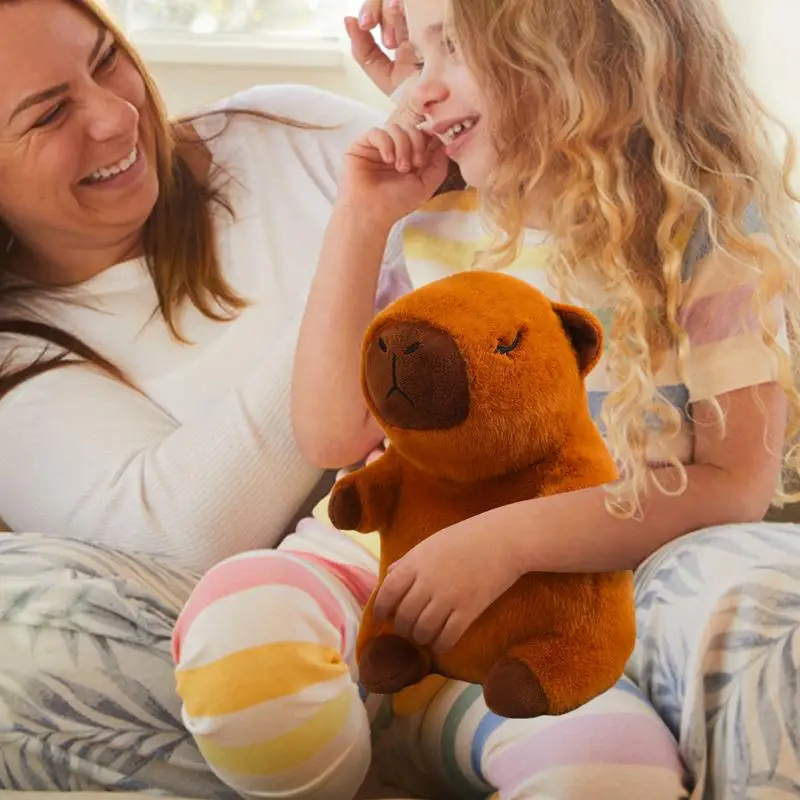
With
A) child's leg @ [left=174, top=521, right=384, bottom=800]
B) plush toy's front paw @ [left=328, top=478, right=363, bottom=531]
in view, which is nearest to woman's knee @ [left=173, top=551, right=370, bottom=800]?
child's leg @ [left=174, top=521, right=384, bottom=800]

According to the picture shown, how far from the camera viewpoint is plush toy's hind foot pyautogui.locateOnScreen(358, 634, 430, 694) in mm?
360

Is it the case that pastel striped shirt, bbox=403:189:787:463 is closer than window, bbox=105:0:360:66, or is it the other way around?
pastel striped shirt, bbox=403:189:787:463

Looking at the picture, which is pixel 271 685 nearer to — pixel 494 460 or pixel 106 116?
pixel 494 460

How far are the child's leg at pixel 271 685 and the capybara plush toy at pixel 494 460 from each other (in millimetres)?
78

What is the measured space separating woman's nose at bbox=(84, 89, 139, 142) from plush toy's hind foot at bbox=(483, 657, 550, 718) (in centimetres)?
42

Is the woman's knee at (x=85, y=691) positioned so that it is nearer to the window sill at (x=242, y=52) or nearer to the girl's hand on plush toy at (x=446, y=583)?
the girl's hand on plush toy at (x=446, y=583)

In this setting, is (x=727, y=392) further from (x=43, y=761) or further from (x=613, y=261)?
(x=43, y=761)

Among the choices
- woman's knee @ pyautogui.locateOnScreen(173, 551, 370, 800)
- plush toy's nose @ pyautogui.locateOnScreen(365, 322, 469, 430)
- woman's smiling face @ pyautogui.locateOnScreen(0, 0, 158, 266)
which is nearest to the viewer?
plush toy's nose @ pyautogui.locateOnScreen(365, 322, 469, 430)

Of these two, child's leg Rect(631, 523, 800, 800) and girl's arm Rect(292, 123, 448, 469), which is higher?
girl's arm Rect(292, 123, 448, 469)

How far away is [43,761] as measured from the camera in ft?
1.51

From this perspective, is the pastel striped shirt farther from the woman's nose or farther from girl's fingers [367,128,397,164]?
the woman's nose

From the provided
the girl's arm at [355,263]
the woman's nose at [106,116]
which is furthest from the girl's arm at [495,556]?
the woman's nose at [106,116]

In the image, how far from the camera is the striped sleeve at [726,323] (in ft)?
1.44

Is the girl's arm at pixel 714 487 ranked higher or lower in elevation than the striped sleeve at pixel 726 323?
lower
